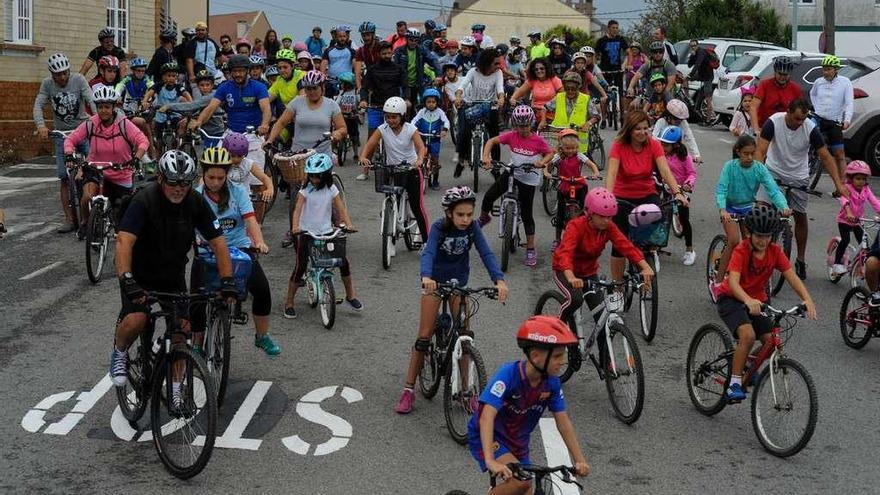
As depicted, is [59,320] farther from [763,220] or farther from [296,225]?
[763,220]

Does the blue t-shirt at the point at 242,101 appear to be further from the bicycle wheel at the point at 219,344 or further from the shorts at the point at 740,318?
the shorts at the point at 740,318

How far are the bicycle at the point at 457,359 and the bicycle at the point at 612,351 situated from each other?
1047 mm

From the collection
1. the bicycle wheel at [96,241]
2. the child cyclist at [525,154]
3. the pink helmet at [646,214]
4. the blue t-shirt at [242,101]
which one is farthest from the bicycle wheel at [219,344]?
the blue t-shirt at [242,101]

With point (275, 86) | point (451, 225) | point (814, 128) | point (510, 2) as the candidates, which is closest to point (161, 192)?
point (451, 225)

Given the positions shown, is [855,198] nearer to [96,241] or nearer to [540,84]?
[540,84]

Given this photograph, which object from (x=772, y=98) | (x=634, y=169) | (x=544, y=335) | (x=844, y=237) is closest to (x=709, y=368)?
(x=634, y=169)

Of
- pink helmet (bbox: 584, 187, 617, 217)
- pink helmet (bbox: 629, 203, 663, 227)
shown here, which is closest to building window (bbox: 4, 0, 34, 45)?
pink helmet (bbox: 629, 203, 663, 227)

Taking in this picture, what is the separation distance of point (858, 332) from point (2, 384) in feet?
24.4

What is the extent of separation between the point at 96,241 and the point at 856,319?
771cm

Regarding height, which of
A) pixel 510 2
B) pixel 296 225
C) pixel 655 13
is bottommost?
pixel 296 225

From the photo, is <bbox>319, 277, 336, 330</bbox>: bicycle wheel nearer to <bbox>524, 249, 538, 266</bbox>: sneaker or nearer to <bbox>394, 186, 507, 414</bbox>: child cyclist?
<bbox>394, 186, 507, 414</bbox>: child cyclist

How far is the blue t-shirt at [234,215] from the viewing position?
991cm

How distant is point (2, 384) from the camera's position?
9.78m

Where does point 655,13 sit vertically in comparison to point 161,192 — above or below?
above
